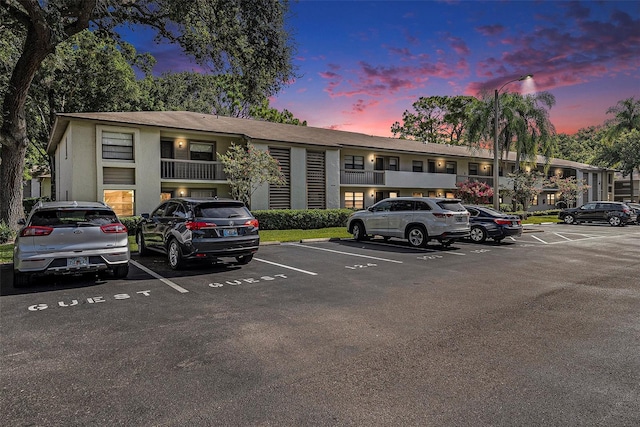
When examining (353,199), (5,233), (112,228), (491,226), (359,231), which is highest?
(353,199)

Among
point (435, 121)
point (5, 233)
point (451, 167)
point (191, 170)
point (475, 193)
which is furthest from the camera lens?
point (435, 121)

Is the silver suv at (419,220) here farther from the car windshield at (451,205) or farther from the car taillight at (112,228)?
the car taillight at (112,228)

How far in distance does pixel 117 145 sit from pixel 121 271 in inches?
523

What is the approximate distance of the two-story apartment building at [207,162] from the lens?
732 inches

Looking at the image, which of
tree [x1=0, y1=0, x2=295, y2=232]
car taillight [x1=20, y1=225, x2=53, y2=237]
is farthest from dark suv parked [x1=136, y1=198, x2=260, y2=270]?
tree [x1=0, y1=0, x2=295, y2=232]

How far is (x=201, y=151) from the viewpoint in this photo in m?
22.5

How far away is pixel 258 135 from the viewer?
22.3 metres

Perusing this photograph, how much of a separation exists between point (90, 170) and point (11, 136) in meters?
3.79

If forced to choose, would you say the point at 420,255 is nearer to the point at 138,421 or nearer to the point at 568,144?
the point at 138,421

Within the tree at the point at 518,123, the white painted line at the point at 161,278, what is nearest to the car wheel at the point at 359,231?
the white painted line at the point at 161,278

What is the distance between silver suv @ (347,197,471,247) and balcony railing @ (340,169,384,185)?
452 inches

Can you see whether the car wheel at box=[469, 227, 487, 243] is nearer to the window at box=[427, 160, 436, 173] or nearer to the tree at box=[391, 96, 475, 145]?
the window at box=[427, 160, 436, 173]

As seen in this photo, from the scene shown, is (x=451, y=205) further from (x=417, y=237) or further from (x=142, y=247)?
(x=142, y=247)

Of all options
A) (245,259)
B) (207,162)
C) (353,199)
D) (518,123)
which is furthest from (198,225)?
(518,123)
